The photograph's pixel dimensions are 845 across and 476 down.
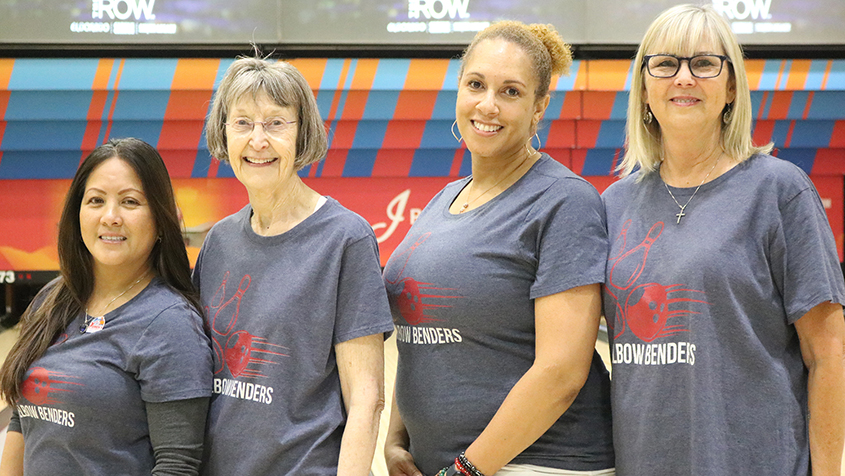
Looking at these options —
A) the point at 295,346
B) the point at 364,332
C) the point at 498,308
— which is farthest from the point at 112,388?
the point at 498,308

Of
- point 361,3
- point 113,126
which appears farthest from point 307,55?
point 113,126

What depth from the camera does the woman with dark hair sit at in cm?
143

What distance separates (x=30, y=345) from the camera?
5.14 feet

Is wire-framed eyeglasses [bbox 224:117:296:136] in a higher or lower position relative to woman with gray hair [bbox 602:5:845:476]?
higher

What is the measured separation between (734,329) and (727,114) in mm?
445

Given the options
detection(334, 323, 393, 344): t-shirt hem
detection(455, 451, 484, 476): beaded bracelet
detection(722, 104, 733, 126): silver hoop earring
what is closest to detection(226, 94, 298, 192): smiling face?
detection(334, 323, 393, 344): t-shirt hem

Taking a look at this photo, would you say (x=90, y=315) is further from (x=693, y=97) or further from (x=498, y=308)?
(x=693, y=97)

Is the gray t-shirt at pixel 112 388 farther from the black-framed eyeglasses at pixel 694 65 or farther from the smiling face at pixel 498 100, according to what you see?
the black-framed eyeglasses at pixel 694 65

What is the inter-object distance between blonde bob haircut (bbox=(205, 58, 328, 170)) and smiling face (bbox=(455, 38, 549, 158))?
32 cm

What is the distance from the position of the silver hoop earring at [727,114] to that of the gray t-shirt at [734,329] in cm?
12

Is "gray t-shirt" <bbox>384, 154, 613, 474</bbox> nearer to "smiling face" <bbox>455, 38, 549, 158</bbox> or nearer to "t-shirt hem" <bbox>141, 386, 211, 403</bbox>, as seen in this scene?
"smiling face" <bbox>455, 38, 549, 158</bbox>

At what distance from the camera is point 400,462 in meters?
1.68

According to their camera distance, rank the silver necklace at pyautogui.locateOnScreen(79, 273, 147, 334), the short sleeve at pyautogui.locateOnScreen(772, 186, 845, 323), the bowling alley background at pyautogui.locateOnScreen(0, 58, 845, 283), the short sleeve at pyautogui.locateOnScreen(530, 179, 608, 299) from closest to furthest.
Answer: the short sleeve at pyautogui.locateOnScreen(772, 186, 845, 323)
the short sleeve at pyautogui.locateOnScreen(530, 179, 608, 299)
the silver necklace at pyautogui.locateOnScreen(79, 273, 147, 334)
the bowling alley background at pyautogui.locateOnScreen(0, 58, 845, 283)

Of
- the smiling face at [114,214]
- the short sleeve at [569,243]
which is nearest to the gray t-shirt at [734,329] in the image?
the short sleeve at [569,243]
